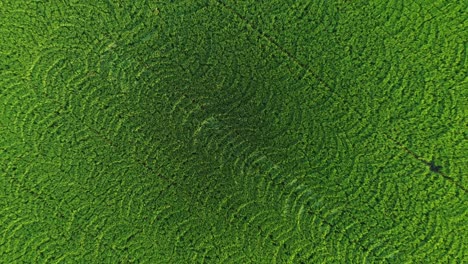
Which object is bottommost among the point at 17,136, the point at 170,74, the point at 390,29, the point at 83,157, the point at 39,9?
the point at 17,136

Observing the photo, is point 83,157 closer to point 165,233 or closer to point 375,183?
point 165,233

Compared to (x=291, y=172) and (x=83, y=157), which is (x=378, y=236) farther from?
(x=83, y=157)

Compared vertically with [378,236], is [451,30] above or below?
above

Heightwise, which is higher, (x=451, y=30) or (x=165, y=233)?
(x=451, y=30)

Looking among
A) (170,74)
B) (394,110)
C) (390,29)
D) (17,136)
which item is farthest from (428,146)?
(17,136)

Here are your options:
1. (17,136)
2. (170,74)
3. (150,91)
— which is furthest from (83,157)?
(170,74)

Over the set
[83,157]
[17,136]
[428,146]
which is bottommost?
[17,136]
